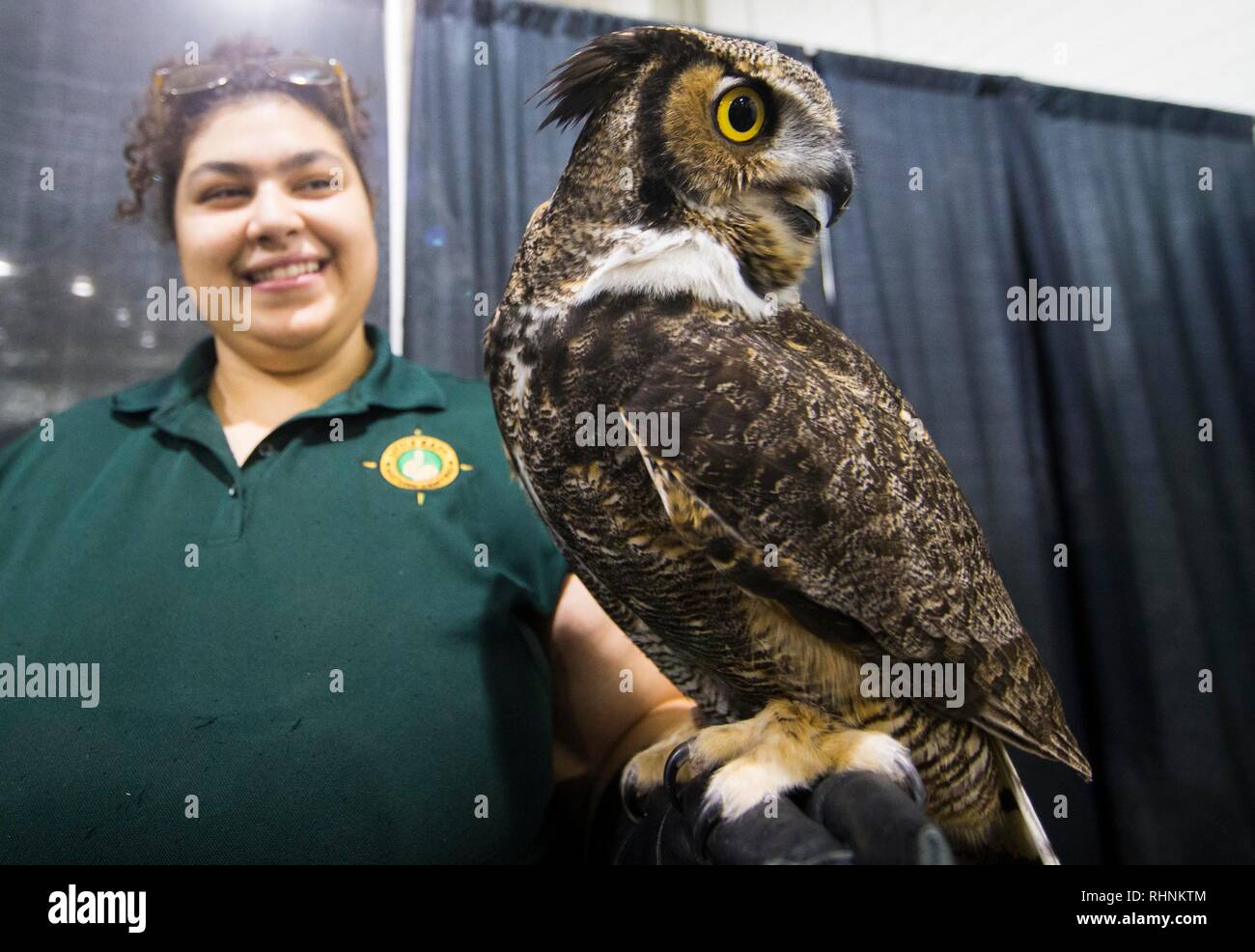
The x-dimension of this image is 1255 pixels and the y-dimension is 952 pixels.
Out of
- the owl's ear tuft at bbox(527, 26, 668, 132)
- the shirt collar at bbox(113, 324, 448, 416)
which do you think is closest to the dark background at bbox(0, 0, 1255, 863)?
the shirt collar at bbox(113, 324, 448, 416)

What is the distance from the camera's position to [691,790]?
672mm

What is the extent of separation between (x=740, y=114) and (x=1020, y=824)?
2.77 ft

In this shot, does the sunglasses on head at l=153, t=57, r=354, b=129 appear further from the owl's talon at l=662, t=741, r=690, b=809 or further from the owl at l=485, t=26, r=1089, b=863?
the owl's talon at l=662, t=741, r=690, b=809

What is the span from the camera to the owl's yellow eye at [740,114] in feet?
2.10

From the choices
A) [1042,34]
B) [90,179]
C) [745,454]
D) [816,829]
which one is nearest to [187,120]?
[90,179]

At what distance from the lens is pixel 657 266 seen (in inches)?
25.3

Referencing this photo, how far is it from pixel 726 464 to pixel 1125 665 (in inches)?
51.1

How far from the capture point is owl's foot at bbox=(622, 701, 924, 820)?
61cm

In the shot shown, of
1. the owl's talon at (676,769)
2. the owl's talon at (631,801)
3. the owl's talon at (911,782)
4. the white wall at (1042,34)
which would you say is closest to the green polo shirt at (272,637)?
the owl's talon at (631,801)

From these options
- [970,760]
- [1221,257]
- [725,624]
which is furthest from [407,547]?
[1221,257]

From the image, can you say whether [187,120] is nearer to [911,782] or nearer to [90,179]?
[90,179]

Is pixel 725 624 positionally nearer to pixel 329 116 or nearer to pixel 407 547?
Result: pixel 407 547

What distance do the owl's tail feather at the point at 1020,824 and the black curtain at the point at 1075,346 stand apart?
0.65 m

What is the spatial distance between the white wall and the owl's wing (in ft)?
3.14
